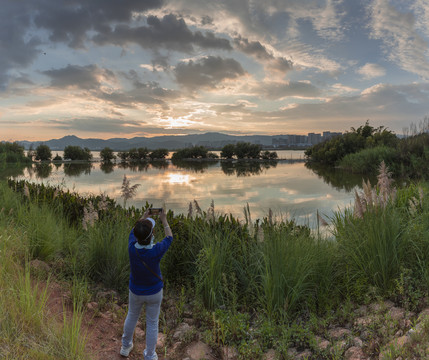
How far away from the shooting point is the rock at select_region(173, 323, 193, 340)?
3.68 meters

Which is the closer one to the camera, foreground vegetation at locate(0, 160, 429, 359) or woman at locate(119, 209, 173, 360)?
woman at locate(119, 209, 173, 360)

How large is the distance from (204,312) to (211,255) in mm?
832

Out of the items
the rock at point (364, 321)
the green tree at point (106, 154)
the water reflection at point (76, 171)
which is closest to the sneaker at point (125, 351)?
the rock at point (364, 321)

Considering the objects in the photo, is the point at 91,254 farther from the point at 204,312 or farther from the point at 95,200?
the point at 95,200

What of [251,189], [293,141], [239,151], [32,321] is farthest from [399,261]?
[293,141]

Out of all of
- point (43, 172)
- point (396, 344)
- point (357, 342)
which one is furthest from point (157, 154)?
point (396, 344)

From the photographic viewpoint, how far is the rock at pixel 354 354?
2.95 meters

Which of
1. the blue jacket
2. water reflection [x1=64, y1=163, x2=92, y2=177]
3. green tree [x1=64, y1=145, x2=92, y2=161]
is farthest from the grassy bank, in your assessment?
green tree [x1=64, y1=145, x2=92, y2=161]

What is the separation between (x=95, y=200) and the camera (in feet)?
27.3

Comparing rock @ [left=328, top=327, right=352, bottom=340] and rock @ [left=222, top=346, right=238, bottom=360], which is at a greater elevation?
rock @ [left=328, top=327, right=352, bottom=340]

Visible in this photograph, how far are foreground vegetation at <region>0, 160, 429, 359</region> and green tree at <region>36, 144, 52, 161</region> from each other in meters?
47.2

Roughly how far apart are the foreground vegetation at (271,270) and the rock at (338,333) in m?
0.15

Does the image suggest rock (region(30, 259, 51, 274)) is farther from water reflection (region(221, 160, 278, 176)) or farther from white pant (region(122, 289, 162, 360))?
water reflection (region(221, 160, 278, 176))

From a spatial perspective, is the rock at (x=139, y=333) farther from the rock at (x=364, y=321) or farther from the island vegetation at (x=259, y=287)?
the rock at (x=364, y=321)
